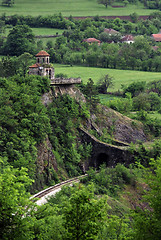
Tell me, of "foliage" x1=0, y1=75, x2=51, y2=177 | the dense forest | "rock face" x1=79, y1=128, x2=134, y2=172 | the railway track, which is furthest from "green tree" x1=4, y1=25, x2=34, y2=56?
the railway track

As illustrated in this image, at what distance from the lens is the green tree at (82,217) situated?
4653 centimetres

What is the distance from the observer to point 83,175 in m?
89.2

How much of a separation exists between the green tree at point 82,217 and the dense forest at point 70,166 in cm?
8

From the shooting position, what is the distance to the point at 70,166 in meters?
88.9

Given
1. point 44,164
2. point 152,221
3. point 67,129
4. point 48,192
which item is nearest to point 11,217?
point 152,221

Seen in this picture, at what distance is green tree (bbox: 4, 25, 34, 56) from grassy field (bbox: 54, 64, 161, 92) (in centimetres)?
945

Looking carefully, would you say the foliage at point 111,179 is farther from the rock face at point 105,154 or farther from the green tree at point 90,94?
the green tree at point 90,94

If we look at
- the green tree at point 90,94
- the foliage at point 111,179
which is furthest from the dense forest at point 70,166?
the green tree at point 90,94

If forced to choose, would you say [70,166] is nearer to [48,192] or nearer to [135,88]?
[48,192]

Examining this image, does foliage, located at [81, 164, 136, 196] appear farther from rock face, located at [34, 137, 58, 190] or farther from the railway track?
rock face, located at [34, 137, 58, 190]

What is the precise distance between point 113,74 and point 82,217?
113m

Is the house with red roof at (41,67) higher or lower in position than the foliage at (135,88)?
higher

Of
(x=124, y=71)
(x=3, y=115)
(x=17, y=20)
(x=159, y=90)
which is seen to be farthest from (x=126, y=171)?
(x=17, y=20)

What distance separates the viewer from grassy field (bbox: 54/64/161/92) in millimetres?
147375
